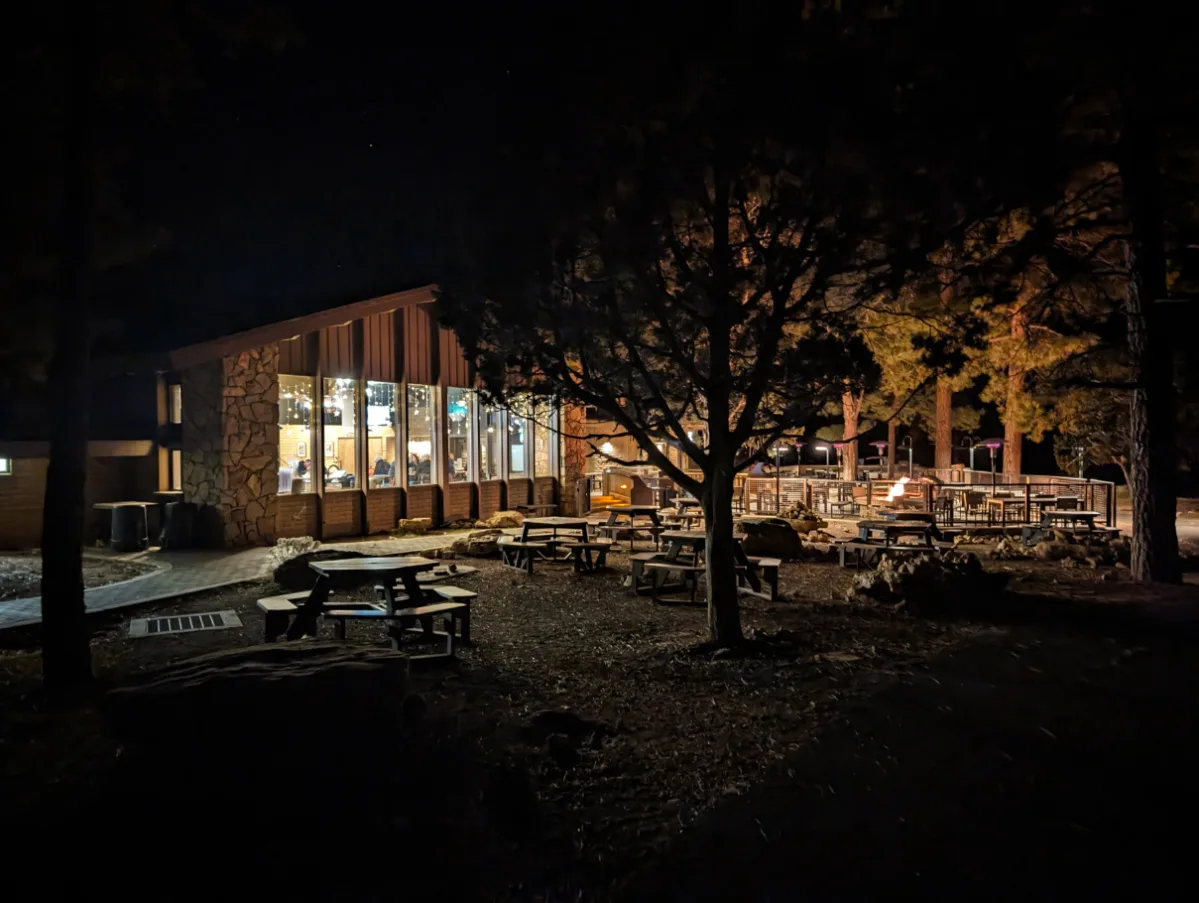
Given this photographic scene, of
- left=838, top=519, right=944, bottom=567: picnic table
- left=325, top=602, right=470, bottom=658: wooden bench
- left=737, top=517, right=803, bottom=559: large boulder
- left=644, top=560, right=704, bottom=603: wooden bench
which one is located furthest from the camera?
left=737, top=517, right=803, bottom=559: large boulder

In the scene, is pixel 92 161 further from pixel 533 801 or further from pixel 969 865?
pixel 969 865

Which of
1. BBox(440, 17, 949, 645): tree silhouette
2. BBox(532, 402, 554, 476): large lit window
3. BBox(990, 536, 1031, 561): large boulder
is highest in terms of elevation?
BBox(440, 17, 949, 645): tree silhouette

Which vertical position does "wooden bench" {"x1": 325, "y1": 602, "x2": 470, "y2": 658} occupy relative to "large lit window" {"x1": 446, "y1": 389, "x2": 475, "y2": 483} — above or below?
below

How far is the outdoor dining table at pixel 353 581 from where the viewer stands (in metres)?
7.59

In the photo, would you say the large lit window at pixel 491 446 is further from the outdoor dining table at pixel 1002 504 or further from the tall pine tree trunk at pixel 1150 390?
the tall pine tree trunk at pixel 1150 390

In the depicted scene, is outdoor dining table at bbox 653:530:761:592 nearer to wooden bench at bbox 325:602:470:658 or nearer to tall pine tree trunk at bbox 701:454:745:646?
tall pine tree trunk at bbox 701:454:745:646

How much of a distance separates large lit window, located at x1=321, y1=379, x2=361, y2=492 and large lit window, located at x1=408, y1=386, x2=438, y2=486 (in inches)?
62.1

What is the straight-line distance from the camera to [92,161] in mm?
6145

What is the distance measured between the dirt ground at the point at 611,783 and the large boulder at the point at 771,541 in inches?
297

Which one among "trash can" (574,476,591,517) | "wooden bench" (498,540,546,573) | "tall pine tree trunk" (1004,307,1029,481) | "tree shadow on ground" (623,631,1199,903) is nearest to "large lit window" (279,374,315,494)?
"wooden bench" (498,540,546,573)

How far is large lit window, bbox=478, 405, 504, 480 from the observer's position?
20422 mm

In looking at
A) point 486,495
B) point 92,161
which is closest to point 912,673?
point 92,161

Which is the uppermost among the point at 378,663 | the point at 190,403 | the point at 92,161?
the point at 92,161

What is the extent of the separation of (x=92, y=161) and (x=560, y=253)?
3.52 metres
